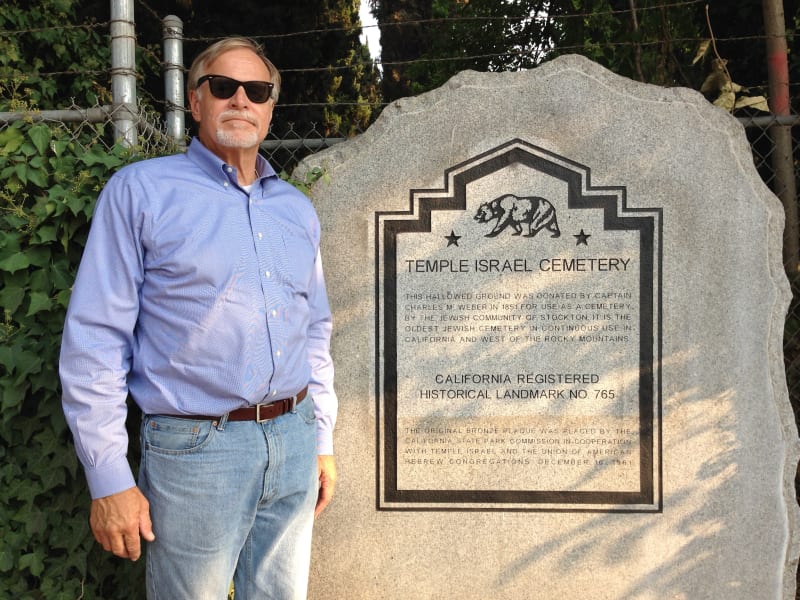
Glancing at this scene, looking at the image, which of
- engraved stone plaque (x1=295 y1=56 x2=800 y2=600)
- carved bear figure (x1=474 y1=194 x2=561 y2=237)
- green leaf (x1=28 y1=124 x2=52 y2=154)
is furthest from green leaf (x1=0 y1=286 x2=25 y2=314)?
carved bear figure (x1=474 y1=194 x2=561 y2=237)

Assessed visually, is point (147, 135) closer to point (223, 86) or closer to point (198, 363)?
point (223, 86)

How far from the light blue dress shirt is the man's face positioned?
0.07 meters

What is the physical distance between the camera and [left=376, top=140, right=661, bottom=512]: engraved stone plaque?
10.6 ft

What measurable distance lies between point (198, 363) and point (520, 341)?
5.02ft

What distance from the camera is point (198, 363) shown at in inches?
84.3

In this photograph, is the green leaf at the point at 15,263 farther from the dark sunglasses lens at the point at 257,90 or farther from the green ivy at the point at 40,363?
the dark sunglasses lens at the point at 257,90

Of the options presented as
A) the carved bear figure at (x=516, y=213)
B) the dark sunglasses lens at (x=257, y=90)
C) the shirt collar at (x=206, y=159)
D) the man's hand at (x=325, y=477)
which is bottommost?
the man's hand at (x=325, y=477)

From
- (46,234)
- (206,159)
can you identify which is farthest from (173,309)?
(46,234)

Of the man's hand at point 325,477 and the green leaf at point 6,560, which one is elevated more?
the man's hand at point 325,477

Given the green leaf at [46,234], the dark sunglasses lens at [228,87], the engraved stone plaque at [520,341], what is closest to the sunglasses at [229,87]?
the dark sunglasses lens at [228,87]

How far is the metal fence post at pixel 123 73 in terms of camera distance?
10.8ft

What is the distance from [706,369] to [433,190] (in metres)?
1.33

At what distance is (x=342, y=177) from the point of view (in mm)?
3273

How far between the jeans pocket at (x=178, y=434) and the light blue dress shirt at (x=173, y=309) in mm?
38
